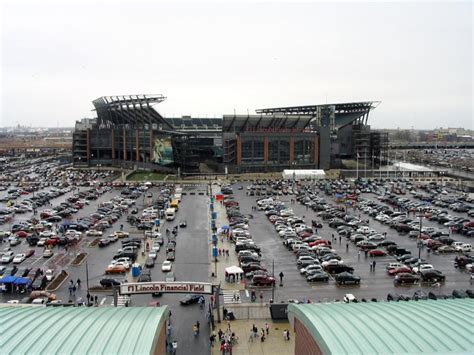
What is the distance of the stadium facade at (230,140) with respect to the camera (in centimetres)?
6328

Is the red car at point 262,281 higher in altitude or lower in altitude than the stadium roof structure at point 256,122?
lower

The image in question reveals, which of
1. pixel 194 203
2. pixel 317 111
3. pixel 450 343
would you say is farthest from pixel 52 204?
pixel 317 111

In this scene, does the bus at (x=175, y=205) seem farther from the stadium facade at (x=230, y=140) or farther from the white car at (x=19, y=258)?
the stadium facade at (x=230, y=140)

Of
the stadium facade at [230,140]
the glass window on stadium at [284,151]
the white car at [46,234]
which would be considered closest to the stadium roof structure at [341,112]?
the stadium facade at [230,140]

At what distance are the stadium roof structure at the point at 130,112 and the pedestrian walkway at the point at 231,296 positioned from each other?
157ft

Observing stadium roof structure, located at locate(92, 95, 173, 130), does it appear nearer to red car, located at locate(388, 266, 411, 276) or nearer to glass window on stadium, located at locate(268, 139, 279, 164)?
glass window on stadium, located at locate(268, 139, 279, 164)

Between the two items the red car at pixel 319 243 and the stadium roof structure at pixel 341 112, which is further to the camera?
the stadium roof structure at pixel 341 112

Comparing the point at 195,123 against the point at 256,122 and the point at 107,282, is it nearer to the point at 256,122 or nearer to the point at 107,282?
the point at 256,122

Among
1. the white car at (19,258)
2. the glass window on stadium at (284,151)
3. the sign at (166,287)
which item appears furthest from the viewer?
the glass window on stadium at (284,151)

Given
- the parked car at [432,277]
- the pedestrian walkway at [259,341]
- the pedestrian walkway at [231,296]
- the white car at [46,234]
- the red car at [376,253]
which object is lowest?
the pedestrian walkway at [259,341]

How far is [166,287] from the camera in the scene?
55.0 feet

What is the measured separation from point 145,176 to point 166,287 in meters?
44.6

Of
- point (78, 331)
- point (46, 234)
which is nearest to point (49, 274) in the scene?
point (46, 234)

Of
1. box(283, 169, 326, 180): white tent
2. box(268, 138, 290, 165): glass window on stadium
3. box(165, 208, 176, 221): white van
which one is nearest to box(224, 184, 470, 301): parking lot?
box(165, 208, 176, 221): white van
